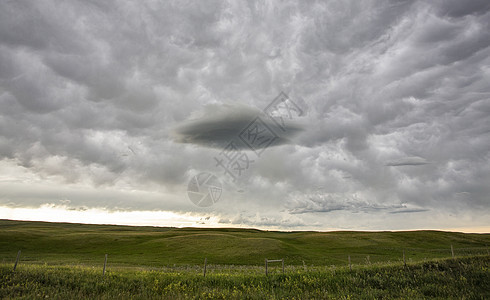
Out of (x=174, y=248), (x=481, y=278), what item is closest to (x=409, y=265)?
(x=481, y=278)

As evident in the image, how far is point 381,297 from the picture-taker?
16.5 metres

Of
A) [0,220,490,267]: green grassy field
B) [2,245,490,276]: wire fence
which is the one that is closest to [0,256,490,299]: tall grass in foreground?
[2,245,490,276]: wire fence

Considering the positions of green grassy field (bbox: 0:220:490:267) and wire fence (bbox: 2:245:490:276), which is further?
green grassy field (bbox: 0:220:490:267)

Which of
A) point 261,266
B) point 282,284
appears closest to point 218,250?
point 261,266

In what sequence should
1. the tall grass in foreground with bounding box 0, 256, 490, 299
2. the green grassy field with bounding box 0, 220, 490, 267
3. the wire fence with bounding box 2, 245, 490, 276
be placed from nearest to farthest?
the tall grass in foreground with bounding box 0, 256, 490, 299
the wire fence with bounding box 2, 245, 490, 276
the green grassy field with bounding box 0, 220, 490, 267

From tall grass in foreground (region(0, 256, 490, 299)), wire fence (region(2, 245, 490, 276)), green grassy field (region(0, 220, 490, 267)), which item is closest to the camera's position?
tall grass in foreground (region(0, 256, 490, 299))

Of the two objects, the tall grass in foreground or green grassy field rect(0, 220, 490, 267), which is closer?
the tall grass in foreground

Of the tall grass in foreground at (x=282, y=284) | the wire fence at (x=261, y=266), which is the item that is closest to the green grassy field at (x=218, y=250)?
the wire fence at (x=261, y=266)

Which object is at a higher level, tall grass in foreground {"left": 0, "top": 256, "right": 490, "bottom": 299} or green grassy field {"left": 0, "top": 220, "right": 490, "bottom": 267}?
tall grass in foreground {"left": 0, "top": 256, "right": 490, "bottom": 299}

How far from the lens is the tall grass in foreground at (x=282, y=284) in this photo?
1642cm

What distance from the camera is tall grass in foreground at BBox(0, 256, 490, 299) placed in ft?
53.9

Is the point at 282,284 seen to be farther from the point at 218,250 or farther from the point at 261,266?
the point at 218,250

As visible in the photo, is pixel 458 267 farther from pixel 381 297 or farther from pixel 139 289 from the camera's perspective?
pixel 139 289

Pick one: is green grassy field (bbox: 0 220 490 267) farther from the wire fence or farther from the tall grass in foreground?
the tall grass in foreground
